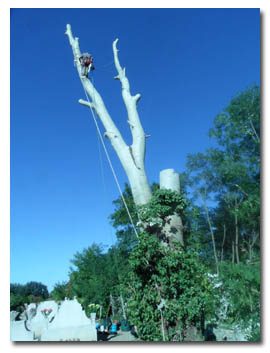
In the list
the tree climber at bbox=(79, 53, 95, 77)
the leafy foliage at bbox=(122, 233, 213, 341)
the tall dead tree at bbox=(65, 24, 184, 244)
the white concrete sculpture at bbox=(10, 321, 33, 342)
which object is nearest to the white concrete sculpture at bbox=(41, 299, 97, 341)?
the white concrete sculpture at bbox=(10, 321, 33, 342)

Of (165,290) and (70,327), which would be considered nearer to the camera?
(165,290)

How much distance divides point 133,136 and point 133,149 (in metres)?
0.17

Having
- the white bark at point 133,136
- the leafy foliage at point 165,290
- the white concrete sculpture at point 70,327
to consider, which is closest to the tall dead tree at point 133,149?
the white bark at point 133,136

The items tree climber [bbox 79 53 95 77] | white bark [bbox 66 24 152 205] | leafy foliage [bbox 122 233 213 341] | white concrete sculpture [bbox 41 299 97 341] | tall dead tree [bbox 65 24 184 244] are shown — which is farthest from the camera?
tree climber [bbox 79 53 95 77]

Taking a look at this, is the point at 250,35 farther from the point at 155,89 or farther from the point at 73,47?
the point at 73,47

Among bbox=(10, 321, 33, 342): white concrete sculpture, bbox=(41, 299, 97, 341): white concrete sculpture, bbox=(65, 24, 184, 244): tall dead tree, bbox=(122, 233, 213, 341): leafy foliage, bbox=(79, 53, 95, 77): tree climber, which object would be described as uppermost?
bbox=(79, 53, 95, 77): tree climber

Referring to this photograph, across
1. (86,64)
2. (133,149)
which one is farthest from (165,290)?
(86,64)

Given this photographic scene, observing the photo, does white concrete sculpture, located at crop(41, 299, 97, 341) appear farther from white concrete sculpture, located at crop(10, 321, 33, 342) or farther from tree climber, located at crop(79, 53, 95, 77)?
tree climber, located at crop(79, 53, 95, 77)

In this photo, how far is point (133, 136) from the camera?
306cm

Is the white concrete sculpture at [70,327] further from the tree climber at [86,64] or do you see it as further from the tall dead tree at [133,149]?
the tree climber at [86,64]

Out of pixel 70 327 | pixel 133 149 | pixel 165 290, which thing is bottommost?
pixel 70 327

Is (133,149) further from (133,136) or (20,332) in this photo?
(20,332)

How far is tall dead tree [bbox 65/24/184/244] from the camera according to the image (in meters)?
2.69

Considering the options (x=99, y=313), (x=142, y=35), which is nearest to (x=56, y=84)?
(x=142, y=35)
